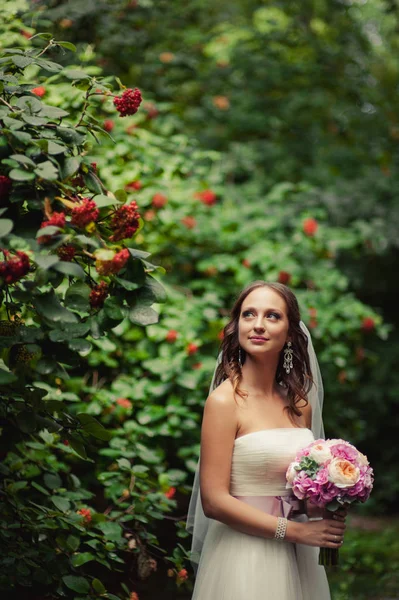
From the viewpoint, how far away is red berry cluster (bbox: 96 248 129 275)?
198 cm

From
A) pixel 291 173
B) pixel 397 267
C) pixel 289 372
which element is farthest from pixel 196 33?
pixel 289 372

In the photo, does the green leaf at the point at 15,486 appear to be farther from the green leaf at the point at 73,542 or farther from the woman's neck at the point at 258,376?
the woman's neck at the point at 258,376

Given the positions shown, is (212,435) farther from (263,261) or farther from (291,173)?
(291,173)

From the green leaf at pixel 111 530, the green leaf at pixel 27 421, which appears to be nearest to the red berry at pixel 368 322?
the green leaf at pixel 111 530

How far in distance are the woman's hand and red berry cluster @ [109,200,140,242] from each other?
3.84ft

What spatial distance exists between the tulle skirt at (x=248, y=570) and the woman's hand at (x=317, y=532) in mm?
121

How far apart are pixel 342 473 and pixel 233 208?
3.55 meters

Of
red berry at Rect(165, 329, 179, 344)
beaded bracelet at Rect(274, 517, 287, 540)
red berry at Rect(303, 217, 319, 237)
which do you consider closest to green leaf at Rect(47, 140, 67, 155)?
beaded bracelet at Rect(274, 517, 287, 540)

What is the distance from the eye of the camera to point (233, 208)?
5742mm

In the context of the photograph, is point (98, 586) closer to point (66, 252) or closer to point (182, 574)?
point (182, 574)

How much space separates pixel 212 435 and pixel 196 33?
642 cm

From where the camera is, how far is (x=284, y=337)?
2758mm

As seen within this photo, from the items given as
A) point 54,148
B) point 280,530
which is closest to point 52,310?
point 54,148

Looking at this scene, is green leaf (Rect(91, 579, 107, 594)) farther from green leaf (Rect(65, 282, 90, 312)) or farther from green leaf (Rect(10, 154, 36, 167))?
green leaf (Rect(10, 154, 36, 167))
